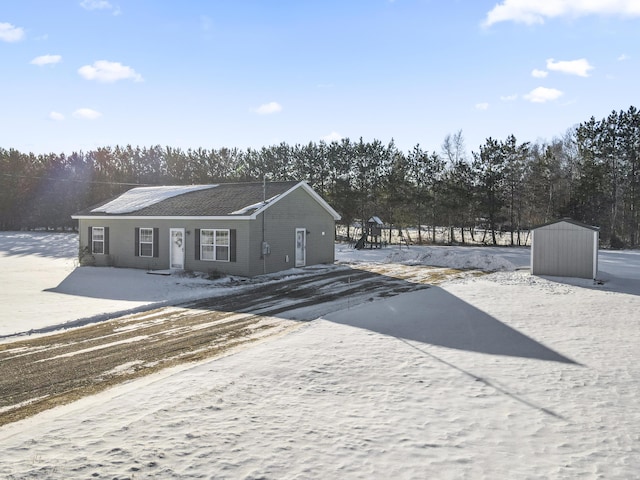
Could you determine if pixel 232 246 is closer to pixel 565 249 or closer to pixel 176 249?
pixel 176 249

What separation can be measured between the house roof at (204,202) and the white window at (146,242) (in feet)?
2.30

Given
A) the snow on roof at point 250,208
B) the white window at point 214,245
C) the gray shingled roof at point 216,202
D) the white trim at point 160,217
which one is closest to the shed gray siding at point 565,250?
the gray shingled roof at point 216,202

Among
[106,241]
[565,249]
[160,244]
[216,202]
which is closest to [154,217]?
[160,244]

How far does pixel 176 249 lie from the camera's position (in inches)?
802

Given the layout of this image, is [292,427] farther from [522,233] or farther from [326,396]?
[522,233]

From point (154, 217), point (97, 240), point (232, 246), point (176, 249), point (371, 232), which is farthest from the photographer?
point (371, 232)

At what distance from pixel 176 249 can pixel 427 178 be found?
2734 cm

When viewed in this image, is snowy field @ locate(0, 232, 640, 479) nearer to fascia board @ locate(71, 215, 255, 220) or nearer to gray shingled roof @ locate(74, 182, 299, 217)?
fascia board @ locate(71, 215, 255, 220)

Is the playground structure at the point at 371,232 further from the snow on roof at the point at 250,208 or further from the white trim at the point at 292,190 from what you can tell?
the snow on roof at the point at 250,208

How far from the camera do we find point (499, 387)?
670 cm

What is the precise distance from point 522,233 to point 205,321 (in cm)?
4409

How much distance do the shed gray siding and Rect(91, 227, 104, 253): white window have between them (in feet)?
61.3

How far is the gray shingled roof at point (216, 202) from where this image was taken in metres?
19.6

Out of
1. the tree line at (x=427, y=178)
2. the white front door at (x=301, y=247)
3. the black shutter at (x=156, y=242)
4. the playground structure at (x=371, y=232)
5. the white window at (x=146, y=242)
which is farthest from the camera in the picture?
the tree line at (x=427, y=178)
